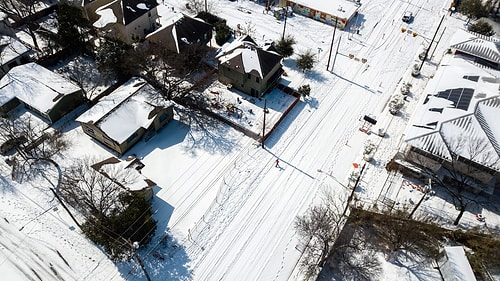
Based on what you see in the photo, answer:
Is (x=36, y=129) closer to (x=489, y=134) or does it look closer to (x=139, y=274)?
(x=139, y=274)

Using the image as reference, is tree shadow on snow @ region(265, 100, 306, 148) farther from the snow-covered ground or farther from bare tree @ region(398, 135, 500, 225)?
bare tree @ region(398, 135, 500, 225)

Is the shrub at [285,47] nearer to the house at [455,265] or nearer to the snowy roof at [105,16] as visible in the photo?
the snowy roof at [105,16]

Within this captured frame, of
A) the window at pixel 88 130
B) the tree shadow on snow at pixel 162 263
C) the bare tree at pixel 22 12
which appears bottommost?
the tree shadow on snow at pixel 162 263

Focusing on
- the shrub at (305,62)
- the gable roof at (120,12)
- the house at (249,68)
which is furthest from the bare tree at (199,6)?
the shrub at (305,62)

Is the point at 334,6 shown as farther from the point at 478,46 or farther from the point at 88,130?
the point at 88,130

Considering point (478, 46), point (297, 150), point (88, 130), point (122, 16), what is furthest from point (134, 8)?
point (478, 46)

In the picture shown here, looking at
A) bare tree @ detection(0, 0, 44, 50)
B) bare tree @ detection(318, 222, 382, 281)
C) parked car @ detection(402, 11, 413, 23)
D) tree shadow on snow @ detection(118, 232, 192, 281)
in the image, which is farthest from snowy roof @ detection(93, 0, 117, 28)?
parked car @ detection(402, 11, 413, 23)
